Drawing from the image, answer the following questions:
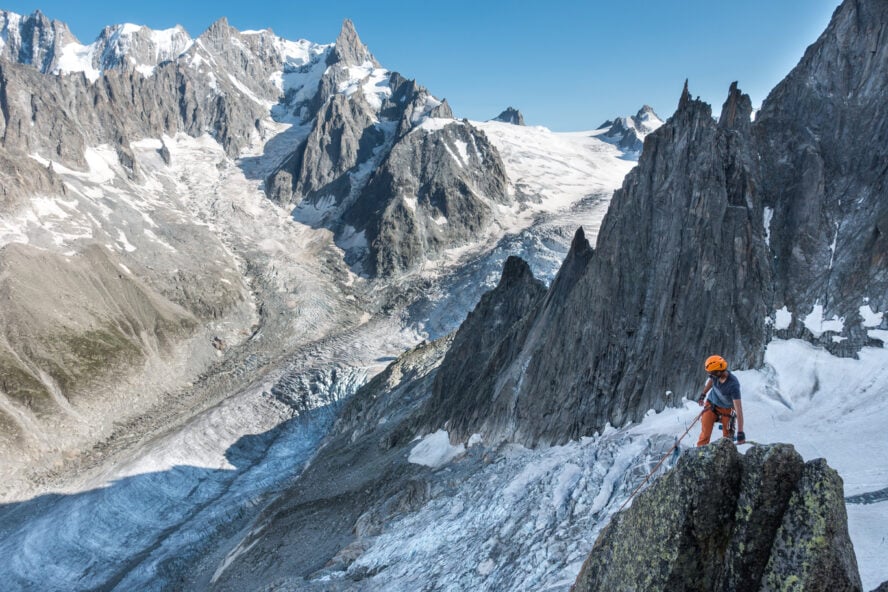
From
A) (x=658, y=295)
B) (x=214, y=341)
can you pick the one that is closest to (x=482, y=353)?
(x=658, y=295)

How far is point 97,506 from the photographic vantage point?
5753 cm

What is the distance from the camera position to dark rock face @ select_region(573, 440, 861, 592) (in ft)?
22.7

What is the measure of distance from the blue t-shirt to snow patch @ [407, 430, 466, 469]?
803 inches

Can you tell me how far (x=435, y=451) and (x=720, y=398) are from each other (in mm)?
23635


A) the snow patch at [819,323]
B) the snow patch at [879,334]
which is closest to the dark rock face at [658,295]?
the snow patch at [819,323]

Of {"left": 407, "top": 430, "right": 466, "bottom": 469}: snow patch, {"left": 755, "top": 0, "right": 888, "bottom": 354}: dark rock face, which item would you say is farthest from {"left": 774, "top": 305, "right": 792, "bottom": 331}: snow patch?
{"left": 407, "top": 430, "right": 466, "bottom": 469}: snow patch

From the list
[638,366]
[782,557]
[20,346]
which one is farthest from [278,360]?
[782,557]

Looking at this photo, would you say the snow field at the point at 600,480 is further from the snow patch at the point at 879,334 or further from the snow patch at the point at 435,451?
the snow patch at the point at 435,451

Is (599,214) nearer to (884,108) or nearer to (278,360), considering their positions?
(278,360)

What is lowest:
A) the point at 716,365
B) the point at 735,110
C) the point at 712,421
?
the point at 712,421

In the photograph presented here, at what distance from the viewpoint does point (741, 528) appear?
24.8 ft

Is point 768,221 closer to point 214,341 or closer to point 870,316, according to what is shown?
point 870,316

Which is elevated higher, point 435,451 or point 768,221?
point 768,221

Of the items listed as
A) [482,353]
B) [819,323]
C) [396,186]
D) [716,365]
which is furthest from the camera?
[396,186]
